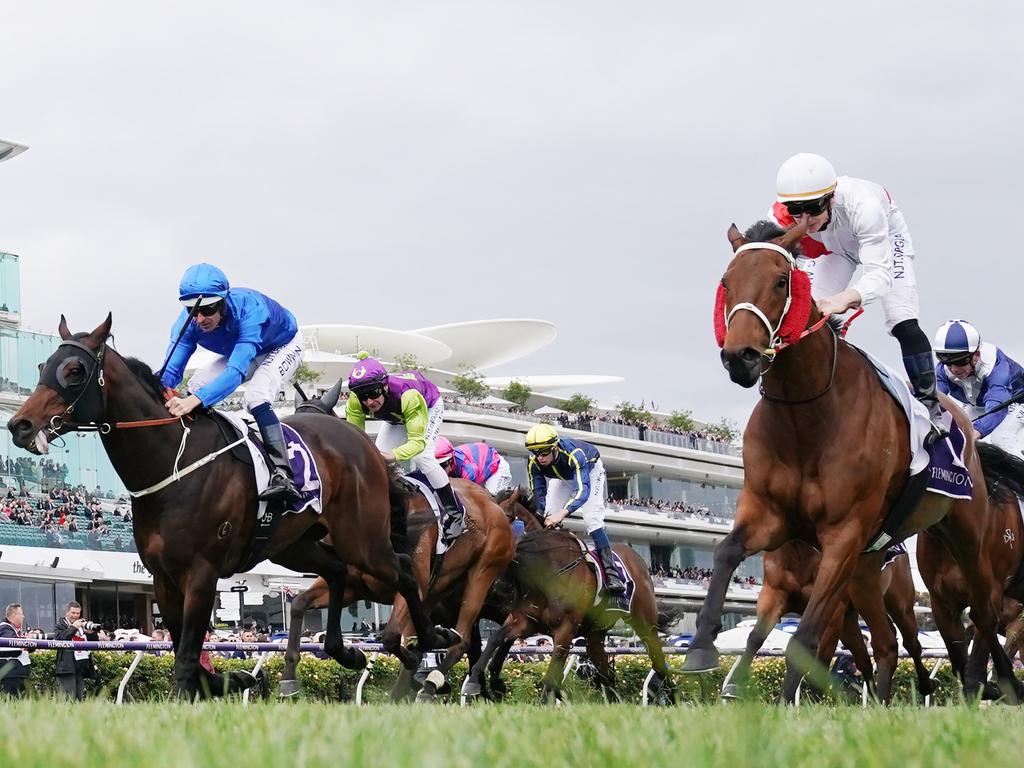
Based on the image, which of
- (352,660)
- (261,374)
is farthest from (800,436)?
(352,660)

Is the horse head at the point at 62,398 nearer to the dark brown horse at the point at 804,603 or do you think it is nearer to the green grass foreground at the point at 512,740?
the dark brown horse at the point at 804,603

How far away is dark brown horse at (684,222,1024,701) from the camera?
604 cm

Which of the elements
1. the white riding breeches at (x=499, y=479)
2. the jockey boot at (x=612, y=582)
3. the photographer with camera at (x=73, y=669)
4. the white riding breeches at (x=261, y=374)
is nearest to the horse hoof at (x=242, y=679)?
the white riding breeches at (x=261, y=374)

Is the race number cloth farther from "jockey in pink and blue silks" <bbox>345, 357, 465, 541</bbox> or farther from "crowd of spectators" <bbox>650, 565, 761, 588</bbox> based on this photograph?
"crowd of spectators" <bbox>650, 565, 761, 588</bbox>

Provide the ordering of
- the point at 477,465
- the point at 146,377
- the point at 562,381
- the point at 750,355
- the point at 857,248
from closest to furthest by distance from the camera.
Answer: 1. the point at 750,355
2. the point at 857,248
3. the point at 146,377
4. the point at 477,465
5. the point at 562,381

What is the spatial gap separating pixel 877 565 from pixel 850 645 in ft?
13.3

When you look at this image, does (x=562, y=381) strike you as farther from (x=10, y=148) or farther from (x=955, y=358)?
(x=955, y=358)

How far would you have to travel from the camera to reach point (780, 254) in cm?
629

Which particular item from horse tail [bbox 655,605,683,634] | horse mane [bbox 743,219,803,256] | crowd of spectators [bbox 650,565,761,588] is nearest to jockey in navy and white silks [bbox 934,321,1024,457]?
horse mane [bbox 743,219,803,256]

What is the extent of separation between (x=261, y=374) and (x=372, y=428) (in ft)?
160

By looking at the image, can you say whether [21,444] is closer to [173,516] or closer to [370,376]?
[173,516]

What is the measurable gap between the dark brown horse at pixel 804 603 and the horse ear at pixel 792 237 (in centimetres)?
174

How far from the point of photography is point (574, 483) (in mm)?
14773

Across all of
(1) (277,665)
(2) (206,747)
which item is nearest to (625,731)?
(2) (206,747)
